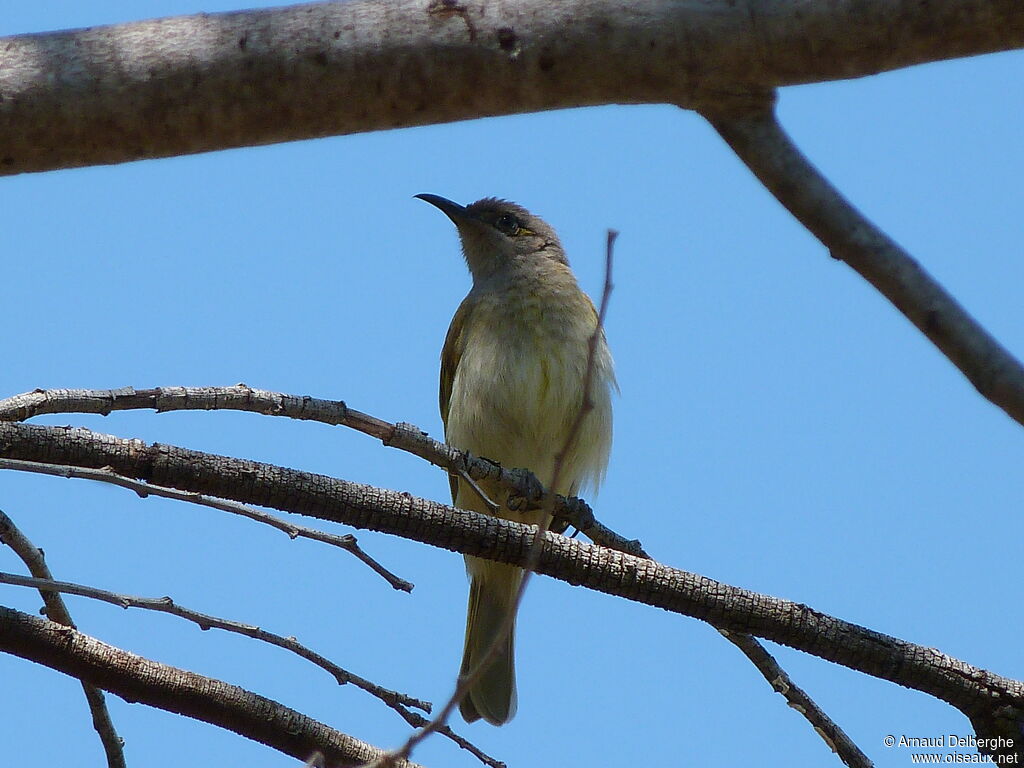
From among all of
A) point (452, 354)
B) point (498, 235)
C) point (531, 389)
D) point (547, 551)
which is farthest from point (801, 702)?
point (498, 235)

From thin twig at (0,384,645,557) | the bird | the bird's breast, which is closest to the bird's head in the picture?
the bird

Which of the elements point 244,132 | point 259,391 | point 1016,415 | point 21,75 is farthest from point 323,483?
point 1016,415

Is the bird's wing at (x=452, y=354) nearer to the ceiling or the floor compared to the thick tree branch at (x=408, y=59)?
nearer to the ceiling

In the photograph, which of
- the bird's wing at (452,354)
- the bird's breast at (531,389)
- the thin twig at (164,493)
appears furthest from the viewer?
the bird's wing at (452,354)

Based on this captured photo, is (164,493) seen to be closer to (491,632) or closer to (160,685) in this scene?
(160,685)

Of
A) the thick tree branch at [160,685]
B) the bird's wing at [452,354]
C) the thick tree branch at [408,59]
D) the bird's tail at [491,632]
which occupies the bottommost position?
the thick tree branch at [160,685]

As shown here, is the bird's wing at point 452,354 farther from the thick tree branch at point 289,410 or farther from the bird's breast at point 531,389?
the thick tree branch at point 289,410

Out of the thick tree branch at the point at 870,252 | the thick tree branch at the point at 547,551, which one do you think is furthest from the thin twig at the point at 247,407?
the thick tree branch at the point at 870,252

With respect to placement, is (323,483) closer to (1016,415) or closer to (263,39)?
(263,39)
